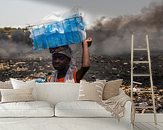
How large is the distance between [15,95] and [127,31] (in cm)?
239

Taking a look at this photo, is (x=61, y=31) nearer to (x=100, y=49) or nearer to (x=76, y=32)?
(x=76, y=32)

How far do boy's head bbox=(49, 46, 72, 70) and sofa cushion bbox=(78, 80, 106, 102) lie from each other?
2.63ft

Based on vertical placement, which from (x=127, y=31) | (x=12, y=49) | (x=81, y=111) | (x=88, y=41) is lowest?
(x=81, y=111)

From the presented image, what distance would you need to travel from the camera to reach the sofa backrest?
5613 mm

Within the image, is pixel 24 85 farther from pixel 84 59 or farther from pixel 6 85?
pixel 84 59

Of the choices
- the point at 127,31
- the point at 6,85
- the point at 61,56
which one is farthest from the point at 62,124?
the point at 127,31

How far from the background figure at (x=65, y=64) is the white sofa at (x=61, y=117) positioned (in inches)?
45.6

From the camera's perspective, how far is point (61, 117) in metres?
4.89

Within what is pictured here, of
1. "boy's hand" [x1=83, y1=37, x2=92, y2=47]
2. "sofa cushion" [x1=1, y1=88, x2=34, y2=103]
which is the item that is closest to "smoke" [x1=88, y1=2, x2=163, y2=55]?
"boy's hand" [x1=83, y1=37, x2=92, y2=47]

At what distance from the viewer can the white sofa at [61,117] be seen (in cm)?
474

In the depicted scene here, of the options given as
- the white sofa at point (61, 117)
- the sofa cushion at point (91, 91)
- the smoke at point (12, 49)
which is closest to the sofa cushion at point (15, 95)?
the white sofa at point (61, 117)

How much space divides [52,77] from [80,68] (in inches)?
20.9

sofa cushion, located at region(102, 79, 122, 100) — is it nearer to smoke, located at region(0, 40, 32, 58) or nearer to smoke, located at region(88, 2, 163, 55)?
smoke, located at region(88, 2, 163, 55)

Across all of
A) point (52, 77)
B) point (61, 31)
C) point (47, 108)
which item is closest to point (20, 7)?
point (61, 31)
